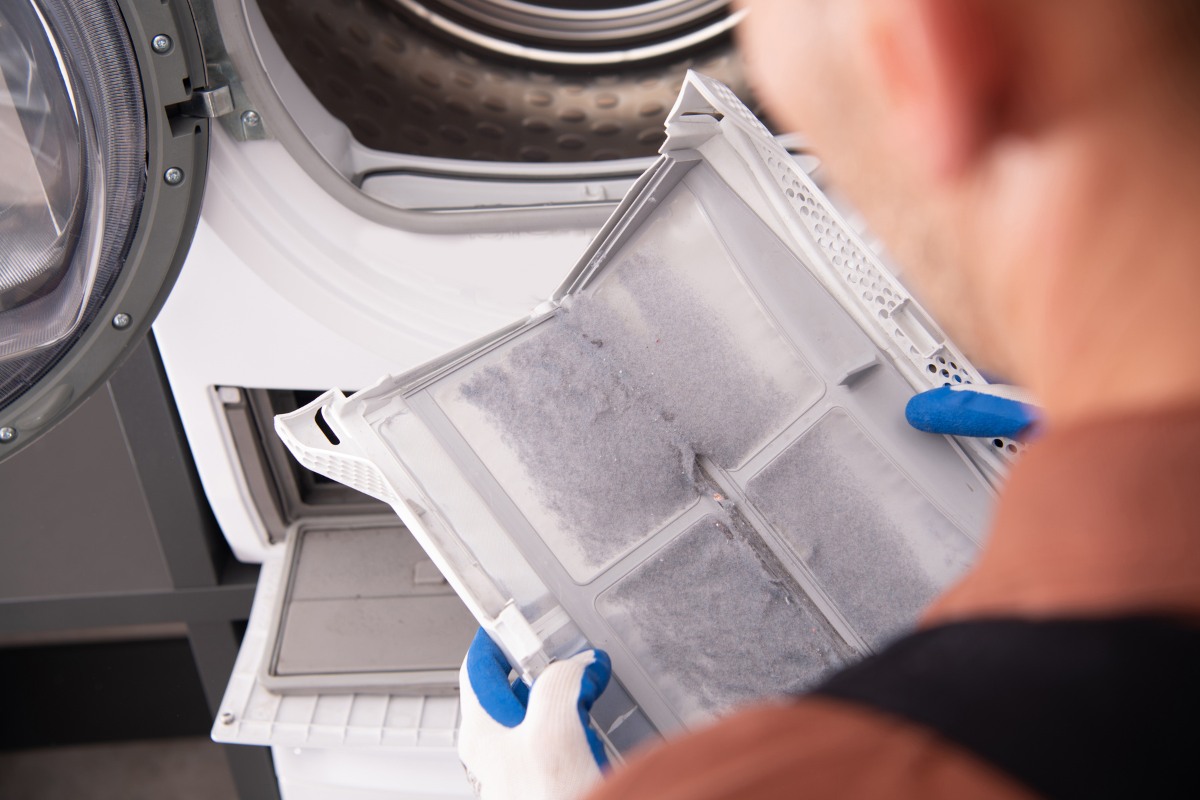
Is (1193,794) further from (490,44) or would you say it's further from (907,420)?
(490,44)

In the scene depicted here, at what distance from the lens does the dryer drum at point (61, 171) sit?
743mm

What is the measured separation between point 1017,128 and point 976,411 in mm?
595

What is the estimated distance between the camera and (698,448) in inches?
33.5

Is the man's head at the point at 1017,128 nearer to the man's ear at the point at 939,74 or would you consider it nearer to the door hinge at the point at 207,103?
the man's ear at the point at 939,74

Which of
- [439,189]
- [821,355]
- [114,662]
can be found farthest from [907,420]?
[114,662]

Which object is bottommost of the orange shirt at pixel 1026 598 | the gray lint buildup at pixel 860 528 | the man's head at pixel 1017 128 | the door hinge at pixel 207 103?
the gray lint buildup at pixel 860 528

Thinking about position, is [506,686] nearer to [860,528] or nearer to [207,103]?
[860,528]

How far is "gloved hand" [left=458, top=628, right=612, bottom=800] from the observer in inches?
26.5

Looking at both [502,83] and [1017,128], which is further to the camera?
[502,83]

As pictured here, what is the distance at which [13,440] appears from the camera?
2.91 feet

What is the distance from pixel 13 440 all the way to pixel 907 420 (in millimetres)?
1111

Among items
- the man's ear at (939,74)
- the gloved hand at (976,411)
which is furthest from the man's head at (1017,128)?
the gloved hand at (976,411)

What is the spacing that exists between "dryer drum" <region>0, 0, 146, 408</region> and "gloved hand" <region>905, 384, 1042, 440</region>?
937 millimetres

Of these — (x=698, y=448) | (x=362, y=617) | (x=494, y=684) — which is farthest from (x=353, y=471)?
(x=362, y=617)
